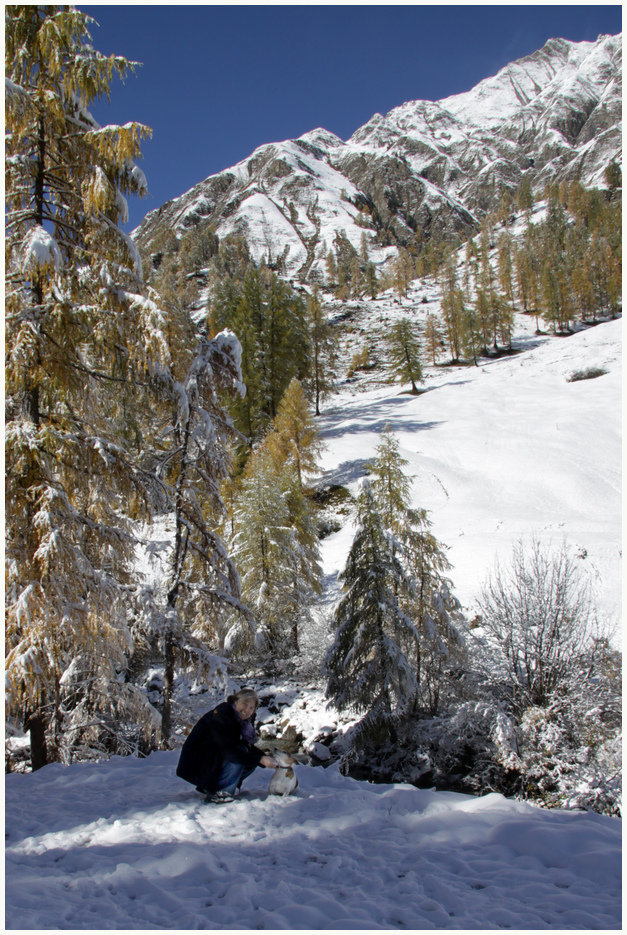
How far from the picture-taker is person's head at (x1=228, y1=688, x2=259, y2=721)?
486 cm

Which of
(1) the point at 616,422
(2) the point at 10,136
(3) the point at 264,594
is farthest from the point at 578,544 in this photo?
(2) the point at 10,136

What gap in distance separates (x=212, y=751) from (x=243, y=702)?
54 centimetres

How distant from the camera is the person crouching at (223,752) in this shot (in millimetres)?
4668

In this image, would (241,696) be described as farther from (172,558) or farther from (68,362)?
(68,362)

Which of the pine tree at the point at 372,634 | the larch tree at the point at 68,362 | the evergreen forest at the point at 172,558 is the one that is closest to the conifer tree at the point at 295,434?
the evergreen forest at the point at 172,558

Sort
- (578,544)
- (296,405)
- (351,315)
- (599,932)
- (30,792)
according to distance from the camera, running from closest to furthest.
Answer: (599,932)
(30,792)
(578,544)
(296,405)
(351,315)

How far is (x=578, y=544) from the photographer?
18.6 metres

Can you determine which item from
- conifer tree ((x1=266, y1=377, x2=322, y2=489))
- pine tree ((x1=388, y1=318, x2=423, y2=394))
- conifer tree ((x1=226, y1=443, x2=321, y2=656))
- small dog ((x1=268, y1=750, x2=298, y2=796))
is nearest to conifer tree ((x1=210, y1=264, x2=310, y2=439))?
conifer tree ((x1=266, y1=377, x2=322, y2=489))

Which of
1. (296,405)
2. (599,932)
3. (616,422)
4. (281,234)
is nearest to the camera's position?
(599,932)

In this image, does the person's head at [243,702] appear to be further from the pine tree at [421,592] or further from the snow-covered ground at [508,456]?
the snow-covered ground at [508,456]

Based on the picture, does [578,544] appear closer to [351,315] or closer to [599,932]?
[599,932]

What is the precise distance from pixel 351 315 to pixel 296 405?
6851 cm

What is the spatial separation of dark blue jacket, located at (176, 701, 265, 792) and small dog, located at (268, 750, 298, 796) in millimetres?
251

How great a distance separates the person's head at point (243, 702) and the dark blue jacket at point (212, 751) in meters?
0.07
